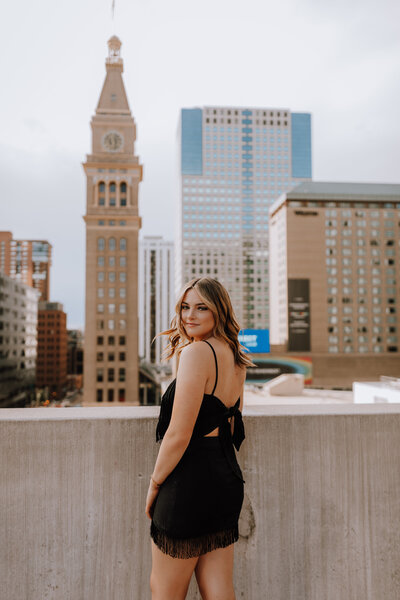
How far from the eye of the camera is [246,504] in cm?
235

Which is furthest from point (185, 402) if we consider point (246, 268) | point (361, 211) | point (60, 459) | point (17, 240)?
point (17, 240)

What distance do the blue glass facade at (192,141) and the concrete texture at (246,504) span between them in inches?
5169

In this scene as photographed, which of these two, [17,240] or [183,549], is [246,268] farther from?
[183,549]

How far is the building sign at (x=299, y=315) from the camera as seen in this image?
76188 mm

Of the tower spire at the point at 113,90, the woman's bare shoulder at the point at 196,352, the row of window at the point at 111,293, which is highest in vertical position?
the tower spire at the point at 113,90

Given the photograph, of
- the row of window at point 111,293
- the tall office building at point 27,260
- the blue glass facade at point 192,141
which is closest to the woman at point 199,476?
the row of window at point 111,293

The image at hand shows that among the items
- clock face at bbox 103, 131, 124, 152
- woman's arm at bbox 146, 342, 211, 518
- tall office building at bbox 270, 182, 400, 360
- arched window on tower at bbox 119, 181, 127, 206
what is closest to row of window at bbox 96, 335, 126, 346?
arched window on tower at bbox 119, 181, 127, 206

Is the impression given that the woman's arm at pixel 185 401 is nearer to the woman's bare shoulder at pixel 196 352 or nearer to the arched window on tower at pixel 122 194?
the woman's bare shoulder at pixel 196 352

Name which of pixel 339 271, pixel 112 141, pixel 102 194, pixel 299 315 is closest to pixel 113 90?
pixel 112 141

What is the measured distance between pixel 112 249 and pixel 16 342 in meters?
35.6

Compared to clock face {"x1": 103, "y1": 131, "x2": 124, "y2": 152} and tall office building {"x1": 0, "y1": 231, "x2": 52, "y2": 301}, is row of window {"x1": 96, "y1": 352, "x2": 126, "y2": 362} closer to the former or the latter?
clock face {"x1": 103, "y1": 131, "x2": 124, "y2": 152}

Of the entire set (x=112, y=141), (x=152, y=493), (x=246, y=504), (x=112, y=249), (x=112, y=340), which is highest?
(x=112, y=141)

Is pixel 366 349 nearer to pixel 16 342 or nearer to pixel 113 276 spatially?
pixel 113 276

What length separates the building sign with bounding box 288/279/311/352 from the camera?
250ft
